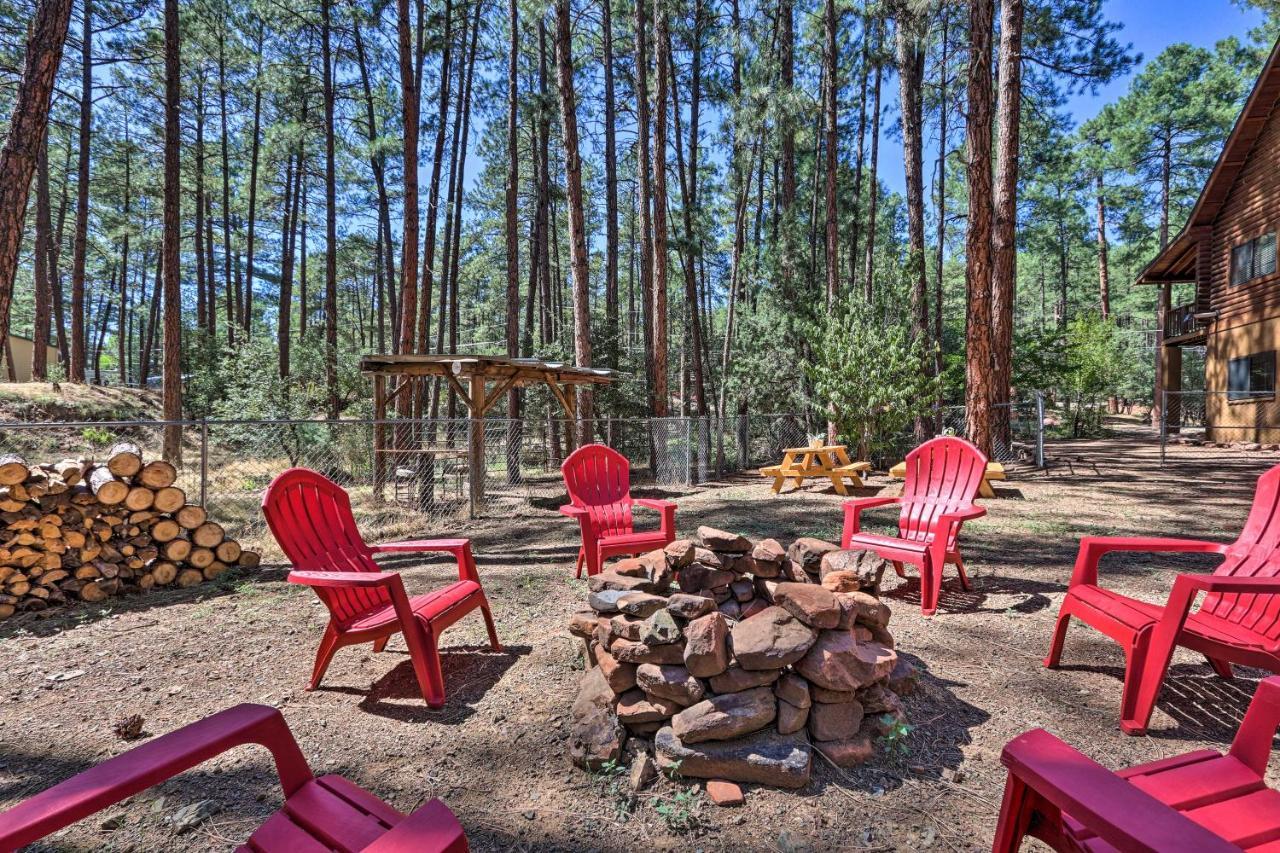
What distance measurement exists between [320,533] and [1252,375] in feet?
61.5

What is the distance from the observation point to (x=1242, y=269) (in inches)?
530

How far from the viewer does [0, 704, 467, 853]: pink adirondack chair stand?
3.33ft

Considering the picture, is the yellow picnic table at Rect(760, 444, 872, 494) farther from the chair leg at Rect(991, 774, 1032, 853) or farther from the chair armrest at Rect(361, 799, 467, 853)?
the chair armrest at Rect(361, 799, 467, 853)

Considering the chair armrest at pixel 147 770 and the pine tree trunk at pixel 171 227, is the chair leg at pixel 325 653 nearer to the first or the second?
the chair armrest at pixel 147 770

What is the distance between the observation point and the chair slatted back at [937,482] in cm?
390

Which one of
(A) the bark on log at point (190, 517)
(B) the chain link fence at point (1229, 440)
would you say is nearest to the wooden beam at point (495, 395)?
(A) the bark on log at point (190, 517)

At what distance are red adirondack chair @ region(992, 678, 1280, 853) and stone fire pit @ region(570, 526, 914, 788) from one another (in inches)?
32.2

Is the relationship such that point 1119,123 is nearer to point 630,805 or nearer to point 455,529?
point 455,529

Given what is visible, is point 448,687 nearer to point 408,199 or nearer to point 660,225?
point 408,199

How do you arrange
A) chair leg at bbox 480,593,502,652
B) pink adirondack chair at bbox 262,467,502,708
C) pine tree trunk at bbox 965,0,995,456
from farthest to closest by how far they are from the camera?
pine tree trunk at bbox 965,0,995,456 → chair leg at bbox 480,593,502,652 → pink adirondack chair at bbox 262,467,502,708

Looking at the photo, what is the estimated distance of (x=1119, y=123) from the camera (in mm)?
21750

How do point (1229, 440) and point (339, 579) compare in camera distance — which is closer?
point (339, 579)

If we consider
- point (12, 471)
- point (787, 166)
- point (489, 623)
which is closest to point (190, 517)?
point (12, 471)

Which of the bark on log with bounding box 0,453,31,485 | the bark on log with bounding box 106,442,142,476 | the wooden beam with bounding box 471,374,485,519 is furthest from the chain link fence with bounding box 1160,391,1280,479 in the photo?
the bark on log with bounding box 0,453,31,485
